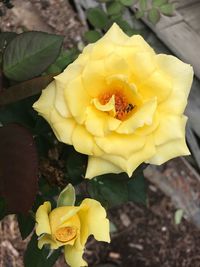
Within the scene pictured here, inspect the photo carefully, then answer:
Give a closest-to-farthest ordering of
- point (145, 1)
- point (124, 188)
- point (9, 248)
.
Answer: point (124, 188) → point (145, 1) → point (9, 248)

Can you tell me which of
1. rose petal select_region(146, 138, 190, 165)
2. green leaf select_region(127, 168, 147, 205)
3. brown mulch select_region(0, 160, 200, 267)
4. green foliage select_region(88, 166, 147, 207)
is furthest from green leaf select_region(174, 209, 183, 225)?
rose petal select_region(146, 138, 190, 165)

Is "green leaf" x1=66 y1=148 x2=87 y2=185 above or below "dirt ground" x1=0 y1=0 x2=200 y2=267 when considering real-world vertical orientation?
above

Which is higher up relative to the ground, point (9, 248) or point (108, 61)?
point (108, 61)

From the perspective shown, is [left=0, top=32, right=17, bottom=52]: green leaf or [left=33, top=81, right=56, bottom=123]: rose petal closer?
[left=33, top=81, right=56, bottom=123]: rose petal

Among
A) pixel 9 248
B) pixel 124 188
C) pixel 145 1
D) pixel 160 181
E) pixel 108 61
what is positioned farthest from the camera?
pixel 160 181

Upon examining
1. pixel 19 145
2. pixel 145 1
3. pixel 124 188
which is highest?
pixel 19 145

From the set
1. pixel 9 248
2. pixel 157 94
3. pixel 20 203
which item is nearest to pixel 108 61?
pixel 157 94

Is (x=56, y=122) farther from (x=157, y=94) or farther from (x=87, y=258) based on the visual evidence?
(x=87, y=258)

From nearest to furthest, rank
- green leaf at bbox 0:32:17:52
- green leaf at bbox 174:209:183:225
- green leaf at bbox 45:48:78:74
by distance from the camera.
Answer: green leaf at bbox 0:32:17:52
green leaf at bbox 45:48:78:74
green leaf at bbox 174:209:183:225

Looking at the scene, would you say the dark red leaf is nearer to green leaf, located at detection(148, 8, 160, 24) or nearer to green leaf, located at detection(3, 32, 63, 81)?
green leaf, located at detection(3, 32, 63, 81)
